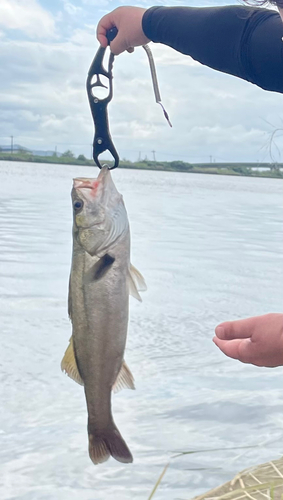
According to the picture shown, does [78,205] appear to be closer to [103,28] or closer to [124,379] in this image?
[124,379]

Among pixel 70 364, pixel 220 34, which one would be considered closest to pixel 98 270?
pixel 70 364

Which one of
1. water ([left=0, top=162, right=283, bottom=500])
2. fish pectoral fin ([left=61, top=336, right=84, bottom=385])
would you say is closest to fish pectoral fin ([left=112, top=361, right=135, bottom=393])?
fish pectoral fin ([left=61, top=336, right=84, bottom=385])

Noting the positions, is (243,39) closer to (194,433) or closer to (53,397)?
(194,433)

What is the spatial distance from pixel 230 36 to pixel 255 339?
131 cm

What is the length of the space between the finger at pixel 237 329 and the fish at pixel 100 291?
29 centimetres

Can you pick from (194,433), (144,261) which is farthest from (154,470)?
(144,261)

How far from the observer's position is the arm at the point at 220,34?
7.18ft

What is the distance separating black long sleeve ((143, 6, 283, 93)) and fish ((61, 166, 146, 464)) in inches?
31.1

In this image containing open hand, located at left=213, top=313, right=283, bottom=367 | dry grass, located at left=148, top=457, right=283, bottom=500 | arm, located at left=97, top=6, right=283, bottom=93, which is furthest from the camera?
dry grass, located at left=148, top=457, right=283, bottom=500

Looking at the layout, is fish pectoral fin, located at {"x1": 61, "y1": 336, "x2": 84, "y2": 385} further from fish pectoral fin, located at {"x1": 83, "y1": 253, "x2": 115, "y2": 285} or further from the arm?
the arm

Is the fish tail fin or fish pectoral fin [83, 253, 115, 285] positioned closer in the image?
fish pectoral fin [83, 253, 115, 285]

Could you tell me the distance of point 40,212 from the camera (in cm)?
1697

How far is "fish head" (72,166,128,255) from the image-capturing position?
1.67 metres

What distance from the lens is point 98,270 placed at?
1.63 m
